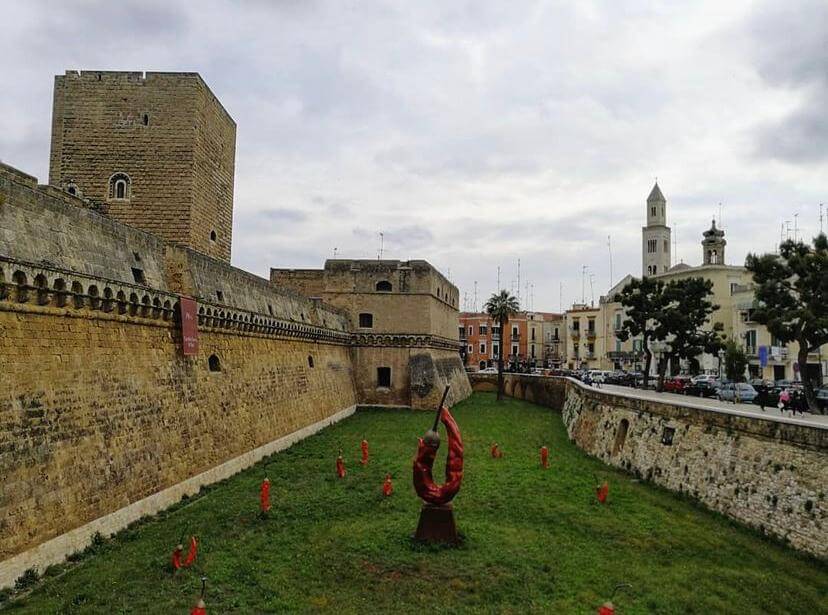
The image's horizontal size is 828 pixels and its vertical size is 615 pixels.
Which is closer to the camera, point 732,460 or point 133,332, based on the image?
point 133,332

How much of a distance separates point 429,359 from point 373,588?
26894 millimetres

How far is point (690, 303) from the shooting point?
106 ft

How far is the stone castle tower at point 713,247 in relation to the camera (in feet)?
183

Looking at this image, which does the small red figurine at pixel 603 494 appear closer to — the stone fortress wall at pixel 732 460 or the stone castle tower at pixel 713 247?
the stone fortress wall at pixel 732 460

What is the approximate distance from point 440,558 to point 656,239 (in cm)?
6815

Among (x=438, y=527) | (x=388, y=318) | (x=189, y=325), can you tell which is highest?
(x=388, y=318)

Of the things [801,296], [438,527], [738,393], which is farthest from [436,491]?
[738,393]

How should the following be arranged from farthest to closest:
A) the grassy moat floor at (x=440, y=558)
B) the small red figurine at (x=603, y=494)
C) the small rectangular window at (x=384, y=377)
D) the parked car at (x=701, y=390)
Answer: the small rectangular window at (x=384, y=377)
the parked car at (x=701, y=390)
the small red figurine at (x=603, y=494)
the grassy moat floor at (x=440, y=558)

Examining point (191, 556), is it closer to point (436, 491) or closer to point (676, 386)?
point (436, 491)

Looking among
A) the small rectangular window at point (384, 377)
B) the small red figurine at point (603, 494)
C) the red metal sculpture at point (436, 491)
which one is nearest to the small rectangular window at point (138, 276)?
the red metal sculpture at point (436, 491)

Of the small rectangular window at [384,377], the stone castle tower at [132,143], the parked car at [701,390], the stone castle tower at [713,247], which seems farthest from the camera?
the stone castle tower at [713,247]

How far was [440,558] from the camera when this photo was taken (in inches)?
444

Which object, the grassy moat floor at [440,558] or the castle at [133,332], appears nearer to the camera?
the grassy moat floor at [440,558]

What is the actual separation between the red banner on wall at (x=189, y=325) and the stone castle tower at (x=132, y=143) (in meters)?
6.94
